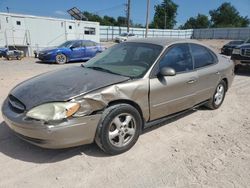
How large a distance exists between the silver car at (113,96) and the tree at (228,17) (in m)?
92.3


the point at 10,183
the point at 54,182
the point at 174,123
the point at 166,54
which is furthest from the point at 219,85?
the point at 10,183

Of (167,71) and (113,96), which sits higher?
(167,71)

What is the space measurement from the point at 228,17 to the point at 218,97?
312 ft

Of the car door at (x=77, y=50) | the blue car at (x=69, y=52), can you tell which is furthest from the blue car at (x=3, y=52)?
the car door at (x=77, y=50)

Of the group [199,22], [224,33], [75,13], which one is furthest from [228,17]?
[75,13]

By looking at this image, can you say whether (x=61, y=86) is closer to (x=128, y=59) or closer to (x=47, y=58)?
(x=128, y=59)

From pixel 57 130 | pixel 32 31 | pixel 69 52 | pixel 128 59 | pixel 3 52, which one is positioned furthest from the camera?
pixel 32 31

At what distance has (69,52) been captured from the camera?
1447 centimetres

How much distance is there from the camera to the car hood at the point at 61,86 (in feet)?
9.66

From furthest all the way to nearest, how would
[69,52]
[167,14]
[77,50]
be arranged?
[167,14]
[77,50]
[69,52]

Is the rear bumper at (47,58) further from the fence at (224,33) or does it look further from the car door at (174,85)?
the fence at (224,33)

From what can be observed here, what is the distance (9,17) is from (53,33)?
3.71 metres

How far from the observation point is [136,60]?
3893 mm

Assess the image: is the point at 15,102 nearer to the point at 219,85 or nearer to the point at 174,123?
the point at 174,123
